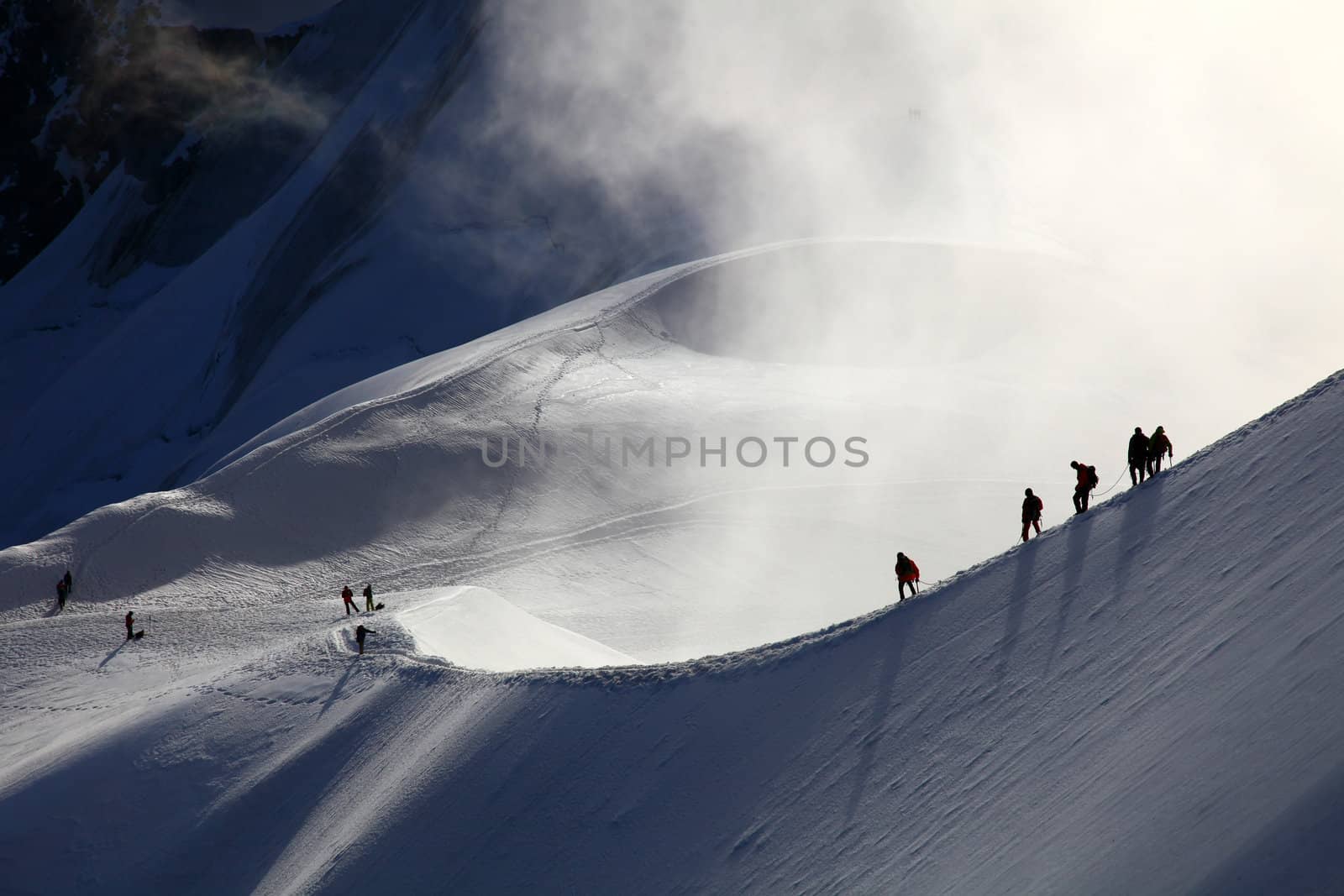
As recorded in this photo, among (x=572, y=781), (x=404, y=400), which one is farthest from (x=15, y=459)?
(x=572, y=781)

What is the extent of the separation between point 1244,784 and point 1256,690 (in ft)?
4.15

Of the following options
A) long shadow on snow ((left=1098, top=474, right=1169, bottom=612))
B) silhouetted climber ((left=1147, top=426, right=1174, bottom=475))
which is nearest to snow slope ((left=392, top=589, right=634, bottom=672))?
long shadow on snow ((left=1098, top=474, right=1169, bottom=612))

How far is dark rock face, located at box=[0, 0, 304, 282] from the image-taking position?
228ft

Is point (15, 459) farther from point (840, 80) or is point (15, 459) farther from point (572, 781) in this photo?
point (572, 781)

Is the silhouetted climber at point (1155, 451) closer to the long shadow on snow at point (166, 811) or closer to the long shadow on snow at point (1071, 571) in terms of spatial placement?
the long shadow on snow at point (1071, 571)

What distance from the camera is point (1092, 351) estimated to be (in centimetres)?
3444

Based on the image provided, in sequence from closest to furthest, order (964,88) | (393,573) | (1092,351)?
1. (393,573)
2. (1092,351)
3. (964,88)

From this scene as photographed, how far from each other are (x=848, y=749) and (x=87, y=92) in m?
74.1

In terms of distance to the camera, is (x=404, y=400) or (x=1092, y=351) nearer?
(x=404, y=400)

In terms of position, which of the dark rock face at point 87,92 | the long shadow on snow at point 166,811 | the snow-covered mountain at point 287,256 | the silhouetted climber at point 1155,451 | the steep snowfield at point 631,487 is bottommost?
the silhouetted climber at point 1155,451

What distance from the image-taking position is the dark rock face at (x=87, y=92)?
69.6 metres

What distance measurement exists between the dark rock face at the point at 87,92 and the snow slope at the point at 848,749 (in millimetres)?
57400

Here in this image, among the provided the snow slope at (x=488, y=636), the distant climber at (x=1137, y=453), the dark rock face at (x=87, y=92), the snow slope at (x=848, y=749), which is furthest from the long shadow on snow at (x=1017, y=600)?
the dark rock face at (x=87, y=92)

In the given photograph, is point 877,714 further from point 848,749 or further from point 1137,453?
point 1137,453
